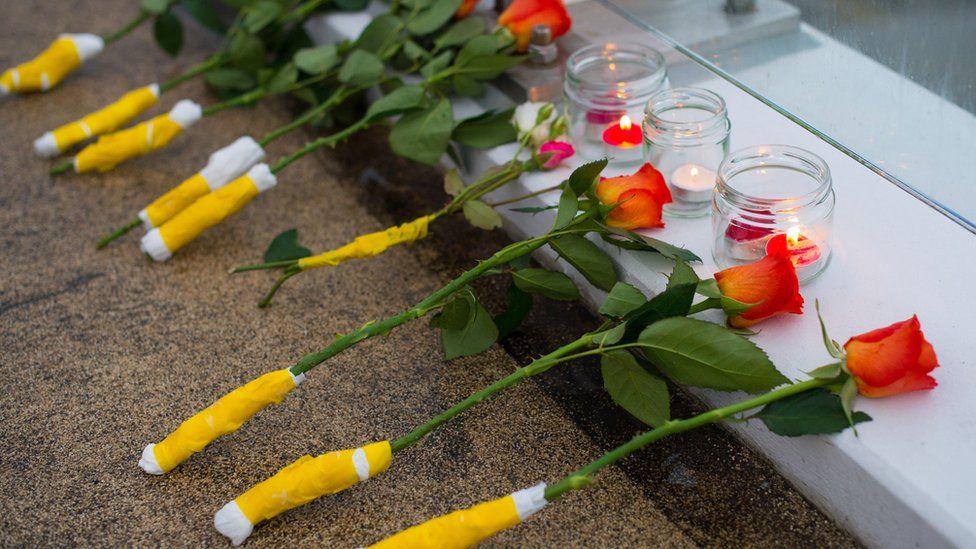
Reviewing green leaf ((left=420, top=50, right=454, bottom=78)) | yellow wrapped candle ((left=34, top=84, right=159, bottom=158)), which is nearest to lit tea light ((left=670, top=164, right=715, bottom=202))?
green leaf ((left=420, top=50, right=454, bottom=78))

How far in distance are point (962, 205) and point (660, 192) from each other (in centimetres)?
24

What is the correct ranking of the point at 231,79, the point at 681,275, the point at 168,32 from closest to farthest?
the point at 681,275
the point at 231,79
the point at 168,32

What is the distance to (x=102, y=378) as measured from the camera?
92 cm

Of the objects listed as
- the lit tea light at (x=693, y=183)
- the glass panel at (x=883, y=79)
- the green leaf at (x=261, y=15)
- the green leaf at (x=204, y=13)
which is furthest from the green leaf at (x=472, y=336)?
the green leaf at (x=204, y=13)

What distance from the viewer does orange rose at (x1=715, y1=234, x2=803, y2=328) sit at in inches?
28.9

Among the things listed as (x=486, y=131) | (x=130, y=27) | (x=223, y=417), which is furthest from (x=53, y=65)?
(x=223, y=417)

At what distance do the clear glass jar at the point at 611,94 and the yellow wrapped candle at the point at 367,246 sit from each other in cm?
21

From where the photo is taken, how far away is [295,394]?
0.88 metres

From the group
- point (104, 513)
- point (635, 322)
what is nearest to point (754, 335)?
point (635, 322)

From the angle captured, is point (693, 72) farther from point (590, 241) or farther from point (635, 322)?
point (635, 322)

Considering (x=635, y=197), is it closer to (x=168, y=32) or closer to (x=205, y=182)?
(x=205, y=182)

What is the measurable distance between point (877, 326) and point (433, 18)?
0.64 m

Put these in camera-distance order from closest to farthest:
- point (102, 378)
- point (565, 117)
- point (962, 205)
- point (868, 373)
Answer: point (868, 373) < point (962, 205) < point (102, 378) < point (565, 117)

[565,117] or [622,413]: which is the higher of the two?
[565,117]
